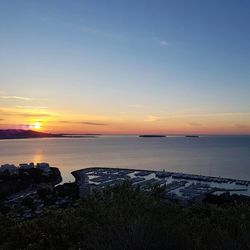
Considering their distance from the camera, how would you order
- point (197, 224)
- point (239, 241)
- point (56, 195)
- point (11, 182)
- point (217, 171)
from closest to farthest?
point (239, 241) < point (197, 224) < point (56, 195) < point (11, 182) < point (217, 171)

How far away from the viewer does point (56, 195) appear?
3862 centimetres

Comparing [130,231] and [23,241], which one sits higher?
[130,231]

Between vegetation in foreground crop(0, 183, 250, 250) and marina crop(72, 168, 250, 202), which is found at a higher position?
vegetation in foreground crop(0, 183, 250, 250)

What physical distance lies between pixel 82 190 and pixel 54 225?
34.1 m

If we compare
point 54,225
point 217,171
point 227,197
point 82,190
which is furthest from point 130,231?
point 217,171

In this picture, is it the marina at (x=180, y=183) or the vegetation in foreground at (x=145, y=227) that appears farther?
the marina at (x=180, y=183)

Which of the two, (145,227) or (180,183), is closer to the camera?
(145,227)

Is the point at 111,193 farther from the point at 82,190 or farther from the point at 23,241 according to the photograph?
the point at 82,190

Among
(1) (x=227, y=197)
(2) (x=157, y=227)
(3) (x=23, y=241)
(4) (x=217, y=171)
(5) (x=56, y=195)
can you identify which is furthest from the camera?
(4) (x=217, y=171)

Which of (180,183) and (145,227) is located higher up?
(145,227)

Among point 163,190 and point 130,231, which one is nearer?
point 130,231

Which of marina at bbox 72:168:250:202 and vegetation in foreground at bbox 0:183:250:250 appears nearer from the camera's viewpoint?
vegetation in foreground at bbox 0:183:250:250

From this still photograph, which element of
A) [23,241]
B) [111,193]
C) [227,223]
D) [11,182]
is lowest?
[11,182]

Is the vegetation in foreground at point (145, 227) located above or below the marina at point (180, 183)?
above
